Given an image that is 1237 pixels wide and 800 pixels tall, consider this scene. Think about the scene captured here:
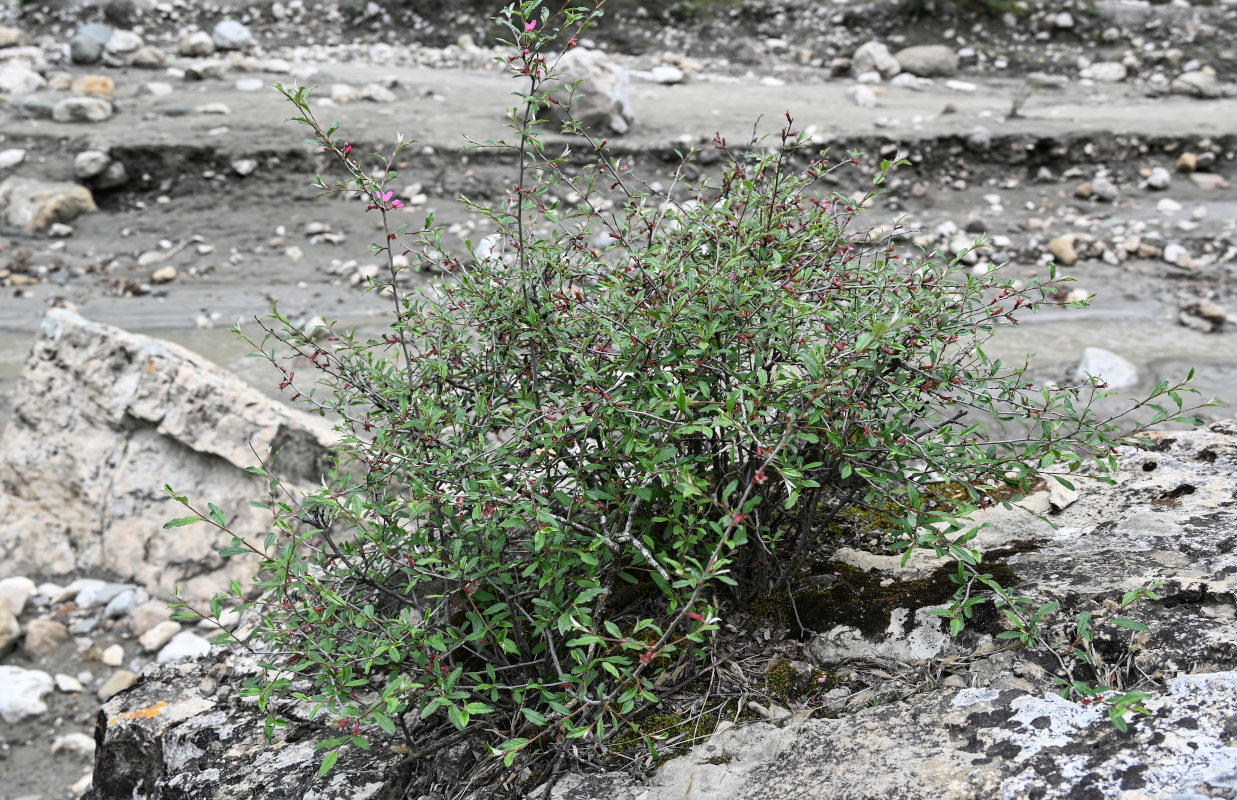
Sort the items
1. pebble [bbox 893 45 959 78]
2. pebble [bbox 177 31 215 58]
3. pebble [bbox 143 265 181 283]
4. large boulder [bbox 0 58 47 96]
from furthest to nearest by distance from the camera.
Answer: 1. pebble [bbox 177 31 215 58]
2. pebble [bbox 893 45 959 78]
3. large boulder [bbox 0 58 47 96]
4. pebble [bbox 143 265 181 283]

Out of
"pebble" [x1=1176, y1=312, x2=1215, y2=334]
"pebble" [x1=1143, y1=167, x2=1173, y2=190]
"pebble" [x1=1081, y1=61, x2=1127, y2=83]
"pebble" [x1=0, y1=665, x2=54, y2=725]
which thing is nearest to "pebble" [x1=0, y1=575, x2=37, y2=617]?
"pebble" [x1=0, y1=665, x2=54, y2=725]

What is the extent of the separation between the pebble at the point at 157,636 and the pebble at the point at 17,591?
0.66 m

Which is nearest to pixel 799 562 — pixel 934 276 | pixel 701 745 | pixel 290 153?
pixel 701 745

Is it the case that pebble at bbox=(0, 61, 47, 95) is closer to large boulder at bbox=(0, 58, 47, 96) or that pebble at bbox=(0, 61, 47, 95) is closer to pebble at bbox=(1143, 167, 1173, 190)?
large boulder at bbox=(0, 58, 47, 96)

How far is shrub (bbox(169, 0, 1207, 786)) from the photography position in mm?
1630

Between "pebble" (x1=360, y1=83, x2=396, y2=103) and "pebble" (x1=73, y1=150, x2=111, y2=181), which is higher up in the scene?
"pebble" (x1=360, y1=83, x2=396, y2=103)

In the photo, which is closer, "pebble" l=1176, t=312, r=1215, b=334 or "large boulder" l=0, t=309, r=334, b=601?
"large boulder" l=0, t=309, r=334, b=601

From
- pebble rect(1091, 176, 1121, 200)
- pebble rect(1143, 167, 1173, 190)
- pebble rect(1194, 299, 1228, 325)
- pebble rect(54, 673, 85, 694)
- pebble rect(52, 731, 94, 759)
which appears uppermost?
pebble rect(1143, 167, 1173, 190)

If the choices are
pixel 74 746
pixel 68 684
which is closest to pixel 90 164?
pixel 68 684

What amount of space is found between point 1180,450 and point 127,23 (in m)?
13.6

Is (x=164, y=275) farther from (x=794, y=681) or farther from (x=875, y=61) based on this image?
(x=875, y=61)

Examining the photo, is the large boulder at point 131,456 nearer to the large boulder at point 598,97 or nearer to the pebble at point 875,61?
the large boulder at point 598,97

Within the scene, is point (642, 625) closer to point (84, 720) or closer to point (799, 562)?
point (799, 562)

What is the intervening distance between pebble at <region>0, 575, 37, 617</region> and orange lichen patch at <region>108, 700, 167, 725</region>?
8.78 feet
